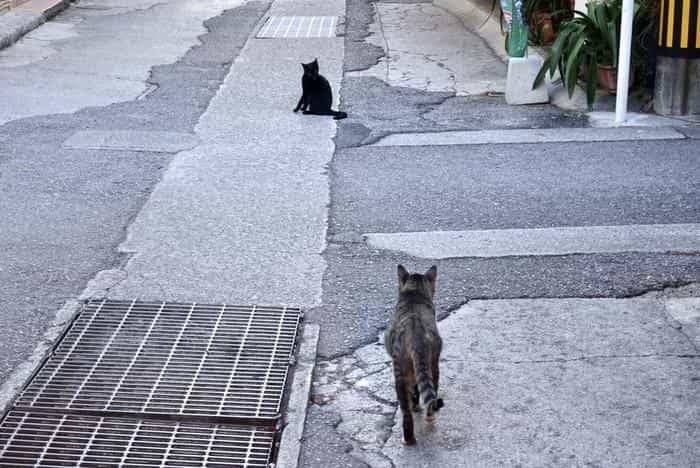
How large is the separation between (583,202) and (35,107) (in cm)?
644

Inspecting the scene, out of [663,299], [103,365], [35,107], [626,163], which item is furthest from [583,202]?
[35,107]

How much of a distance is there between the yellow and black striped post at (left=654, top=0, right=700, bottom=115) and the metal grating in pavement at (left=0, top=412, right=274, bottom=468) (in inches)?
279

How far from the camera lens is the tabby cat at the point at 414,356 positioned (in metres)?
4.33

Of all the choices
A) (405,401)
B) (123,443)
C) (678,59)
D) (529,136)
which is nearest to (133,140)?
(529,136)

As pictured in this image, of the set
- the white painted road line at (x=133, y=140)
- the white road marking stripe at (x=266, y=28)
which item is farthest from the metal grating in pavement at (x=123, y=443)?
the white road marking stripe at (x=266, y=28)

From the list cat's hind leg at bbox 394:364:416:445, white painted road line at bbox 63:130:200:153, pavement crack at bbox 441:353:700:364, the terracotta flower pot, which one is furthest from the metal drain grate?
cat's hind leg at bbox 394:364:416:445

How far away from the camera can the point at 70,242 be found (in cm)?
730

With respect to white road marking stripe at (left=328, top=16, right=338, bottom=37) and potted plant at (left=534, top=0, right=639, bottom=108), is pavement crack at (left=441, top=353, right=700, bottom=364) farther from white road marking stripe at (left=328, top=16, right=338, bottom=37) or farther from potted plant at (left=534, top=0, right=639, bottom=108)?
white road marking stripe at (left=328, top=16, right=338, bottom=37)

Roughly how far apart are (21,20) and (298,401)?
42.4 feet

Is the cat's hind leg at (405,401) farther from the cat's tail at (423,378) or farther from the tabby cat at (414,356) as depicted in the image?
the cat's tail at (423,378)

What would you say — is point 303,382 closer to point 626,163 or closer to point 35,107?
point 626,163

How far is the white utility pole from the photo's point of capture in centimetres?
1015

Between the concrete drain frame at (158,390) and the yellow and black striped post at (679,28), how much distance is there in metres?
5.92

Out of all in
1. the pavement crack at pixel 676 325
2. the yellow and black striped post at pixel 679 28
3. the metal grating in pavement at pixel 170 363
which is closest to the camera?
the metal grating in pavement at pixel 170 363
